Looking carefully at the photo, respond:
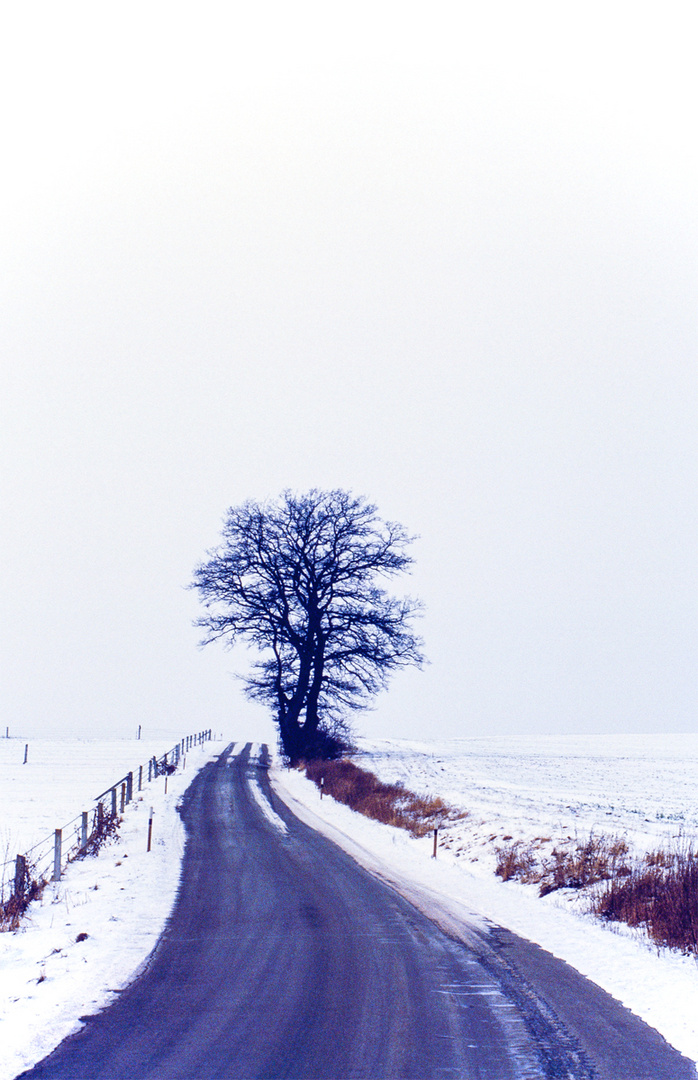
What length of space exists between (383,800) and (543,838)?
1046cm

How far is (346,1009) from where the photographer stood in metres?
8.62

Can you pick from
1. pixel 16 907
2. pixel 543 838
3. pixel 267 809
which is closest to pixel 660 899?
pixel 543 838

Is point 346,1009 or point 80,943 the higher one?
point 346,1009

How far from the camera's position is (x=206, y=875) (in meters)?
16.2

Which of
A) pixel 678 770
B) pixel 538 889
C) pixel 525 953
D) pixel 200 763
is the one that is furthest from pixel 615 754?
pixel 525 953

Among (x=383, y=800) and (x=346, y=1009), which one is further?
(x=383, y=800)

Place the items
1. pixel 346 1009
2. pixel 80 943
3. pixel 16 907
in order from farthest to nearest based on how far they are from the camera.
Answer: pixel 16 907 < pixel 80 943 < pixel 346 1009

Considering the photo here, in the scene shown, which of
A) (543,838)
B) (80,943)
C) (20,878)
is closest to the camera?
(80,943)

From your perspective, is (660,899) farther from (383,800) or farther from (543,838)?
(383,800)

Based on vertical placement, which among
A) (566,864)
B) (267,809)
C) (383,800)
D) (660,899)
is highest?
(660,899)

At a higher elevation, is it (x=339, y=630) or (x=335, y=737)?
(x=339, y=630)

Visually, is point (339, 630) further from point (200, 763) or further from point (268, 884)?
point (268, 884)

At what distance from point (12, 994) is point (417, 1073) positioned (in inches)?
170

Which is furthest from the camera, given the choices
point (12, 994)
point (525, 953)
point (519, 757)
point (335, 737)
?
point (519, 757)
